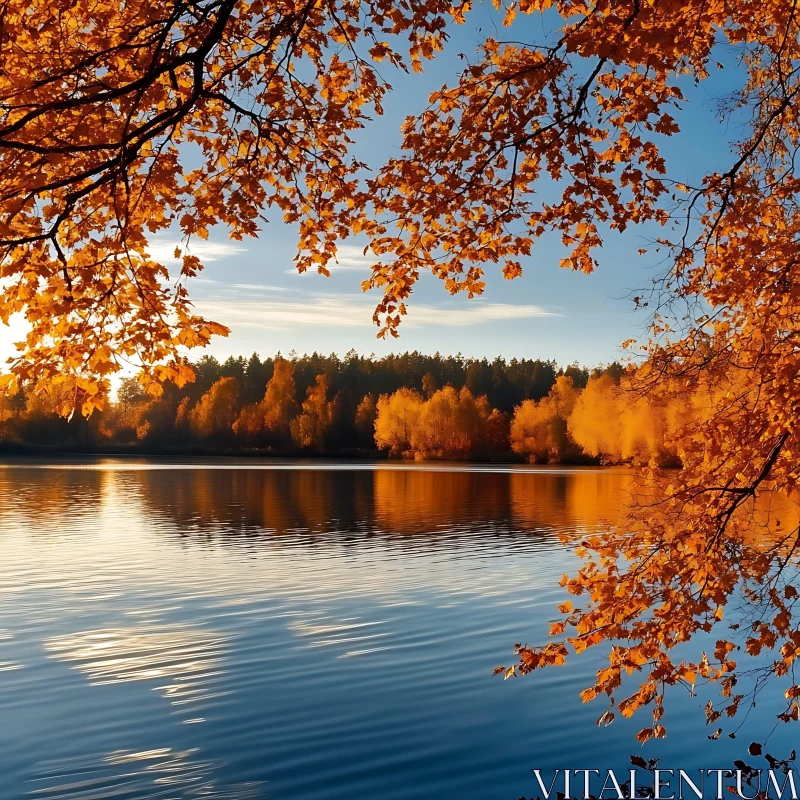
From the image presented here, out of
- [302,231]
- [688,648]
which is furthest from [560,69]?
[688,648]

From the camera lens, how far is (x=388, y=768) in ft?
27.4

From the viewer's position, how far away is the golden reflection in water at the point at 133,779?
301 inches

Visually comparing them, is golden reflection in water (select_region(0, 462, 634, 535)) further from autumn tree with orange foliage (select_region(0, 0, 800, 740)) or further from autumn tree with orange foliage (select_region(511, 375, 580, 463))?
autumn tree with orange foliage (select_region(511, 375, 580, 463))

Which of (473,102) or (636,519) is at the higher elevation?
(473,102)

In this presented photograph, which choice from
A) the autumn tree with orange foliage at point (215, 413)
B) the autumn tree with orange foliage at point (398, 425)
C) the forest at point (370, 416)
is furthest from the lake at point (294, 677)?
the autumn tree with orange foliage at point (215, 413)

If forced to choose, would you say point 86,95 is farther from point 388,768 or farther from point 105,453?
point 105,453

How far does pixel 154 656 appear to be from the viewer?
38.5ft

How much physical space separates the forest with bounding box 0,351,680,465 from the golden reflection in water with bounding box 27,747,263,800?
58.1 meters

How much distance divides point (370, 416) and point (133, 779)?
10467 centimetres

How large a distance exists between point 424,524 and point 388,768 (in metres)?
19.3

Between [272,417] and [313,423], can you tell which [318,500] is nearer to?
[313,423]

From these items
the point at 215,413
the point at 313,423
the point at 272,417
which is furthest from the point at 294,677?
the point at 215,413

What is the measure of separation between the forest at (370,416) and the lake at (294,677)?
48429 millimetres

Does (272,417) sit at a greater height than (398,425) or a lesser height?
greater
